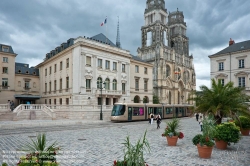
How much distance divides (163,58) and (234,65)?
36.4 meters

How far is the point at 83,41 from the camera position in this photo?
1362 inches

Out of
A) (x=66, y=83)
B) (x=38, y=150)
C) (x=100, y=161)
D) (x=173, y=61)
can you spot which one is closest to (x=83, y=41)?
(x=66, y=83)

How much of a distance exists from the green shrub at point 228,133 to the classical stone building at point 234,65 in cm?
2823

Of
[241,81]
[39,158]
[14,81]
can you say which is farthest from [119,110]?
[14,81]

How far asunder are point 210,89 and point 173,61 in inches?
2539

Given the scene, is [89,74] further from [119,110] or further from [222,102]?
[222,102]

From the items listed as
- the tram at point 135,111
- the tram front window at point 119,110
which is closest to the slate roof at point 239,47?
the tram at point 135,111

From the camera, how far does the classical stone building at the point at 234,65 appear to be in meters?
36.1

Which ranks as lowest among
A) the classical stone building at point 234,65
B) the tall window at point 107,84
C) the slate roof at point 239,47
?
the tall window at point 107,84

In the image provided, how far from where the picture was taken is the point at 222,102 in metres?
14.3

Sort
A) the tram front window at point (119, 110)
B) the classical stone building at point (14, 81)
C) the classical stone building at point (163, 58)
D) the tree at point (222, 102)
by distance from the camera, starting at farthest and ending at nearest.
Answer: the classical stone building at point (163, 58)
the classical stone building at point (14, 81)
the tram front window at point (119, 110)
the tree at point (222, 102)

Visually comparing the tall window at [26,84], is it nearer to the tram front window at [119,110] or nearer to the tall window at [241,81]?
the tram front window at [119,110]

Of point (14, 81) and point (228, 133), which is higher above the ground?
point (14, 81)

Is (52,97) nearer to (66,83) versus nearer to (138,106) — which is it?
A: (66,83)
